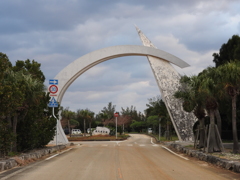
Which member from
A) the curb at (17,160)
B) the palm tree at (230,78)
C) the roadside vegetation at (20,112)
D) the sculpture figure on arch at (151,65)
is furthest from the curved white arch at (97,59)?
the palm tree at (230,78)

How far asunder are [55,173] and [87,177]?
4.38ft

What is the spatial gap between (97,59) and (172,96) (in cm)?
964

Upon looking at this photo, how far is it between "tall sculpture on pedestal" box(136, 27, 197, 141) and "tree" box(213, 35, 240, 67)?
494cm

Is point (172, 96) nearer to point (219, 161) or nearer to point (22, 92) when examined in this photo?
point (22, 92)

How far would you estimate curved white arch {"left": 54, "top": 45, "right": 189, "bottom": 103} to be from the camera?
3816 centimetres

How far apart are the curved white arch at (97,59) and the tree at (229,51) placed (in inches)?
142

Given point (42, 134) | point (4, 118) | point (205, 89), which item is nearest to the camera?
point (4, 118)

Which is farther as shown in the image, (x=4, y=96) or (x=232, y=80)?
(x=232, y=80)

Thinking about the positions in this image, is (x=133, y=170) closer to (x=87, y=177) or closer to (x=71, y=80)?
(x=87, y=177)

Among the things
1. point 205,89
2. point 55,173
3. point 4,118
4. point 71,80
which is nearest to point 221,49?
point 71,80

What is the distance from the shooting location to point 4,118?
15578 millimetres

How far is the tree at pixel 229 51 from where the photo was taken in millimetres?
32375

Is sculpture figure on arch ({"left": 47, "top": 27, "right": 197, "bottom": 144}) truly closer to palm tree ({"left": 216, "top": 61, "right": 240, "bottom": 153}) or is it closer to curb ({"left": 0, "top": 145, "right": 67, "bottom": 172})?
palm tree ({"left": 216, "top": 61, "right": 240, "bottom": 153})

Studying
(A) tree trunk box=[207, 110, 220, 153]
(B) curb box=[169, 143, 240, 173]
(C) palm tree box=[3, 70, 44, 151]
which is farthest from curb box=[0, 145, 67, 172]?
(A) tree trunk box=[207, 110, 220, 153]
